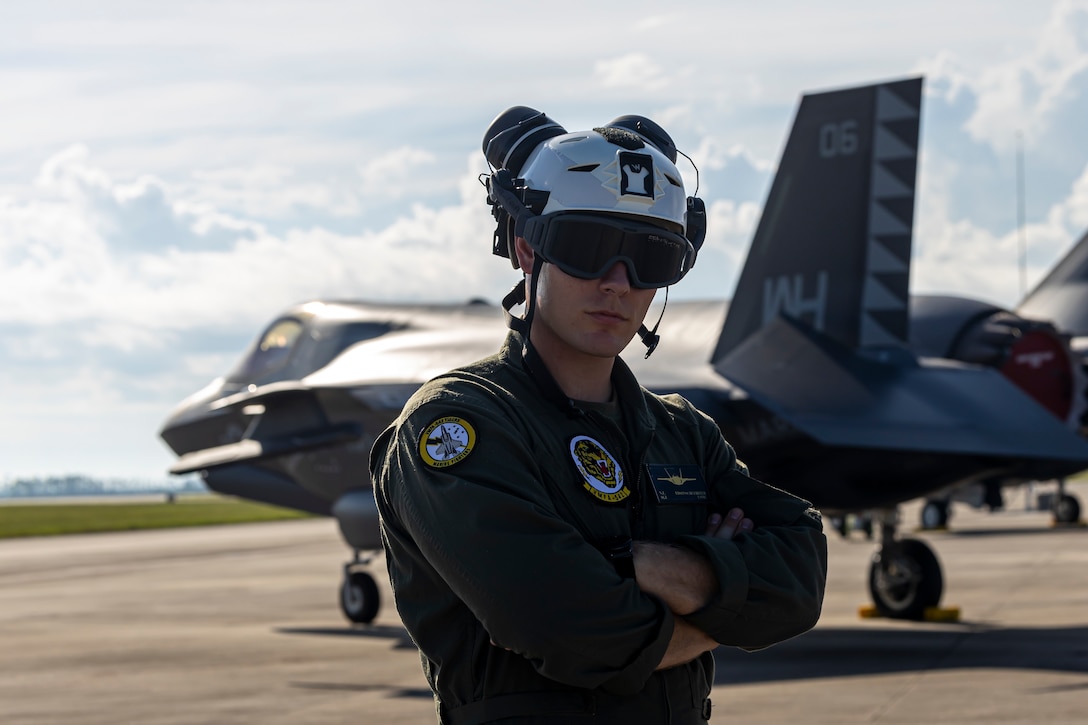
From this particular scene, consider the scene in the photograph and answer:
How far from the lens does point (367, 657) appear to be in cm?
1292

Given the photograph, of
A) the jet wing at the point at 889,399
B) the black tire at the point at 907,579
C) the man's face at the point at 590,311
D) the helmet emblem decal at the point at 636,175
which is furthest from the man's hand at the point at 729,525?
the black tire at the point at 907,579

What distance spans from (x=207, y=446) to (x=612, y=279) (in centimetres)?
1565

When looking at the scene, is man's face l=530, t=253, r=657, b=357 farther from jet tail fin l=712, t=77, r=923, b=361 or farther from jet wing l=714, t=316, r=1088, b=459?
jet tail fin l=712, t=77, r=923, b=361

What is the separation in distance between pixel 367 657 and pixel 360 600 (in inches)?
115

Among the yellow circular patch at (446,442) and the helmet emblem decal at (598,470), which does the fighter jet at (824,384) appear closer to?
the helmet emblem decal at (598,470)

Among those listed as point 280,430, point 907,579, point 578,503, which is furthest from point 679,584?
point 280,430

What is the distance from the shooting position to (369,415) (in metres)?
15.1

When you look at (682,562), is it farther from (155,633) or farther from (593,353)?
(155,633)

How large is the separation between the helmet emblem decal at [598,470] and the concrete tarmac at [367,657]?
667cm

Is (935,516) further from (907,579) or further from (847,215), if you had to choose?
(847,215)

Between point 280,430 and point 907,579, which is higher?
point 280,430

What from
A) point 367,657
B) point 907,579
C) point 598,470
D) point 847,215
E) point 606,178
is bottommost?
point 367,657

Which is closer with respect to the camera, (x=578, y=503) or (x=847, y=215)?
(x=578, y=503)

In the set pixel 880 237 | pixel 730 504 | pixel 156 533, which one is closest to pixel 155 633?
pixel 880 237
